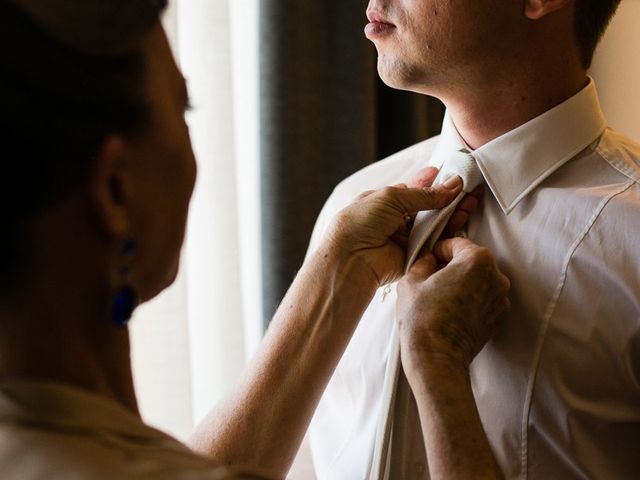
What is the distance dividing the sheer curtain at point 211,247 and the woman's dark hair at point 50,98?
1032 millimetres

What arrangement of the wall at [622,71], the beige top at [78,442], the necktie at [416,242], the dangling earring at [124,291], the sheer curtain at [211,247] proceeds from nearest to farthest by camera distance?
the beige top at [78,442] → the dangling earring at [124,291] → the necktie at [416,242] → the sheer curtain at [211,247] → the wall at [622,71]

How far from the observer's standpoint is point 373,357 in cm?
133

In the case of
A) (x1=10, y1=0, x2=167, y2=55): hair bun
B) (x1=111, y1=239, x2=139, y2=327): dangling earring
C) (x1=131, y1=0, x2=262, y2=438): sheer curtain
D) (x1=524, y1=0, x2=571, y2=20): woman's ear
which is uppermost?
(x1=10, y1=0, x2=167, y2=55): hair bun

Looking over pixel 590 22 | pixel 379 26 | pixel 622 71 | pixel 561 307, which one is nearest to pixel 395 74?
pixel 379 26

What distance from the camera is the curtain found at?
6.08ft

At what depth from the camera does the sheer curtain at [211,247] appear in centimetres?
176

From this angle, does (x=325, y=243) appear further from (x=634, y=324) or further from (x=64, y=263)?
(x=64, y=263)

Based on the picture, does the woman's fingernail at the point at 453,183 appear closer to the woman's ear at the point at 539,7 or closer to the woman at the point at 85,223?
the woman's ear at the point at 539,7

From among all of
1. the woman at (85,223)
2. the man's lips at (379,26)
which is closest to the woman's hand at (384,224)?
the man's lips at (379,26)

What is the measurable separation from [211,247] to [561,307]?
88cm

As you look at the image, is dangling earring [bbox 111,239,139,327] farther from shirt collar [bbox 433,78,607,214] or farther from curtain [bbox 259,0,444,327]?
curtain [bbox 259,0,444,327]

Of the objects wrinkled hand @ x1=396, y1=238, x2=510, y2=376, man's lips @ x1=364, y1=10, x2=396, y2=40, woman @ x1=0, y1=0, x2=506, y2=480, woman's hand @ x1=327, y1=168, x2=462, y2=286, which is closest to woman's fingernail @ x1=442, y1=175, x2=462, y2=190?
woman's hand @ x1=327, y1=168, x2=462, y2=286

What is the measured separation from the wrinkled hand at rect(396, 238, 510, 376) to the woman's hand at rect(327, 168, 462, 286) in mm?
87

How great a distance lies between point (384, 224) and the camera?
124cm
